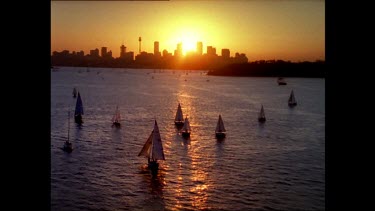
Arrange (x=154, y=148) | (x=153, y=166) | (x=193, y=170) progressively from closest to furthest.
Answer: (x=153, y=166) → (x=154, y=148) → (x=193, y=170)

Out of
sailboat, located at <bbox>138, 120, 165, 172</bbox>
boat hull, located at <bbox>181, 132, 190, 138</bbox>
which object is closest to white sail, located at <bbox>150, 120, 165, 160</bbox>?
sailboat, located at <bbox>138, 120, 165, 172</bbox>

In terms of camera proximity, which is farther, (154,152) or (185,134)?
(185,134)

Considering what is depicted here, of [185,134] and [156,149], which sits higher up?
[156,149]

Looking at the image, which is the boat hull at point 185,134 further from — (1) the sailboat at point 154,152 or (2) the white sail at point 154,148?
(1) the sailboat at point 154,152

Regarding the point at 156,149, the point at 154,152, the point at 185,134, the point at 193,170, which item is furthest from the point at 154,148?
the point at 185,134

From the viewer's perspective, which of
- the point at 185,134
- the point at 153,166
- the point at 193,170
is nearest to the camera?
the point at 153,166

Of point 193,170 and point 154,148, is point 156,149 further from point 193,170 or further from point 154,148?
point 193,170

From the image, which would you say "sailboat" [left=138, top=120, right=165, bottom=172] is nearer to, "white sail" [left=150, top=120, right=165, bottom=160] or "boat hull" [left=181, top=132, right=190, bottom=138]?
"white sail" [left=150, top=120, right=165, bottom=160]

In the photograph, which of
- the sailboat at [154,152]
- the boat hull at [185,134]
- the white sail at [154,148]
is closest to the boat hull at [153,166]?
the sailboat at [154,152]

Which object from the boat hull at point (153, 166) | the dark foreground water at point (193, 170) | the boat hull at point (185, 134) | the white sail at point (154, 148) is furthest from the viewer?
the boat hull at point (185, 134)
